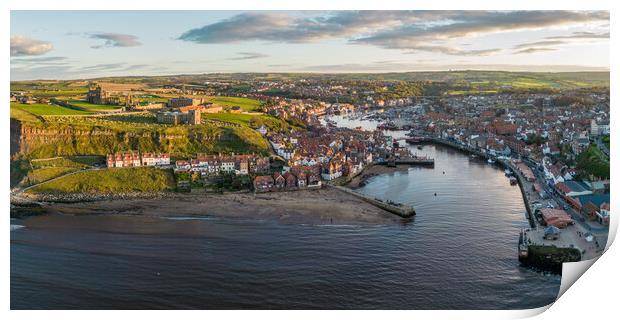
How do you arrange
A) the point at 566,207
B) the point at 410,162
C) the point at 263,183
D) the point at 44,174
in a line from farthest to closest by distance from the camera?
the point at 410,162
the point at 263,183
the point at 44,174
the point at 566,207

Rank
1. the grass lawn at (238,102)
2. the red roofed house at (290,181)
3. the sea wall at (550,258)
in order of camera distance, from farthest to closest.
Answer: the grass lawn at (238,102) < the red roofed house at (290,181) < the sea wall at (550,258)

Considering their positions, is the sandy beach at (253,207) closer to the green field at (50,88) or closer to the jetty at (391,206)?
the jetty at (391,206)

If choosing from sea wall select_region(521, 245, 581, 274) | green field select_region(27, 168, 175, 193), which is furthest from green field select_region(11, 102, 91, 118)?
sea wall select_region(521, 245, 581, 274)

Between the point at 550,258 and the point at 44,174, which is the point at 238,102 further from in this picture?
the point at 550,258

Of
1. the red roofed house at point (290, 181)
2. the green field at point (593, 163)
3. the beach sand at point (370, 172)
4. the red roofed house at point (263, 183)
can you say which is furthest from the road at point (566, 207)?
the red roofed house at point (263, 183)

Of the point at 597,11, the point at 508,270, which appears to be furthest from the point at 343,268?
the point at 597,11

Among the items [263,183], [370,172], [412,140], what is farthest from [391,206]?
[412,140]

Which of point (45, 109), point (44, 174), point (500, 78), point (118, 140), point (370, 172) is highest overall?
point (500, 78)
